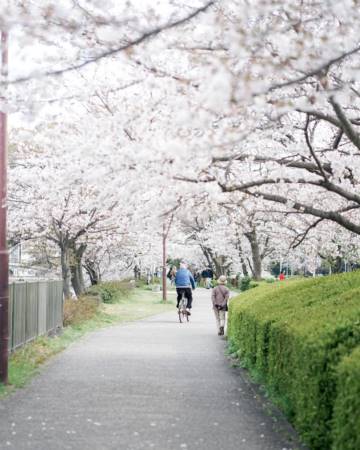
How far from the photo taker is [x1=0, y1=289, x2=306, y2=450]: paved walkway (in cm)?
685

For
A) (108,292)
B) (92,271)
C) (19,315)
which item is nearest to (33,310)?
(19,315)

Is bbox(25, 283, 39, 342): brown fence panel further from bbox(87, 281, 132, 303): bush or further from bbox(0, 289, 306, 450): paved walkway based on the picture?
bbox(87, 281, 132, 303): bush

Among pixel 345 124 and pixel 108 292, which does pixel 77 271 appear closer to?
pixel 108 292

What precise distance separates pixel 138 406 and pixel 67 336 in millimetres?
8726

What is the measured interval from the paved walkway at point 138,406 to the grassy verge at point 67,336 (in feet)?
0.82

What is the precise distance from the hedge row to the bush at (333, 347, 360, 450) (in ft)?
0.05

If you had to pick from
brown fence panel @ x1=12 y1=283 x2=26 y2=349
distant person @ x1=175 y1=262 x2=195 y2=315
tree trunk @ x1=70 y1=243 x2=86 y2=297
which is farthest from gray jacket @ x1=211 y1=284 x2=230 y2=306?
tree trunk @ x1=70 y1=243 x2=86 y2=297

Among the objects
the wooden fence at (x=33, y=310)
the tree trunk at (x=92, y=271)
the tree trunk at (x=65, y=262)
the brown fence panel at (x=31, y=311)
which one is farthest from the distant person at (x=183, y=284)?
the tree trunk at (x=92, y=271)

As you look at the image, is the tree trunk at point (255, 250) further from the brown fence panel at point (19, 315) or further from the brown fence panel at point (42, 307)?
the brown fence panel at point (19, 315)

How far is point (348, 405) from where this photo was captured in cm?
492

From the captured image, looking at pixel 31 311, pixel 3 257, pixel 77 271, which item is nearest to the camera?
pixel 3 257

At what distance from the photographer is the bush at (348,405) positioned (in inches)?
185

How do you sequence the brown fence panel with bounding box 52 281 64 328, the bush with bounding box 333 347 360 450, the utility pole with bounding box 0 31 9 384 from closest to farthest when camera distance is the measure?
the bush with bounding box 333 347 360 450, the utility pole with bounding box 0 31 9 384, the brown fence panel with bounding box 52 281 64 328

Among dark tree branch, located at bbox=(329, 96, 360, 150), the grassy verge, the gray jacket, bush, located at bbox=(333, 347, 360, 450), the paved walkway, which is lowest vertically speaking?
the paved walkway
